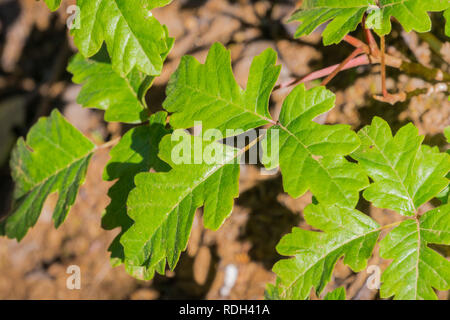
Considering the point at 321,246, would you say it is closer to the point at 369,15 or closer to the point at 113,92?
the point at 369,15

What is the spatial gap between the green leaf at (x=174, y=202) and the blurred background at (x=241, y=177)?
1.91ft

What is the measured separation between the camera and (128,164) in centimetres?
163

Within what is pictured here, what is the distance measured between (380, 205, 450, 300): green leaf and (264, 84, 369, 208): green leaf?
0.26 metres

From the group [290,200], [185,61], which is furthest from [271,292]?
[185,61]

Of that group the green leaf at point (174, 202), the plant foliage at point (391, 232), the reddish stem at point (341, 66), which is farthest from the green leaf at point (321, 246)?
the reddish stem at point (341, 66)

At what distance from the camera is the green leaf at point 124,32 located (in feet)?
4.00

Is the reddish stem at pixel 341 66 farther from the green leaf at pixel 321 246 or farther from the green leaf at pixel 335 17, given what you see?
the green leaf at pixel 321 246

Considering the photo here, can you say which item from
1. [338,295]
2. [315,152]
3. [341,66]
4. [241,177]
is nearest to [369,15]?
[341,66]

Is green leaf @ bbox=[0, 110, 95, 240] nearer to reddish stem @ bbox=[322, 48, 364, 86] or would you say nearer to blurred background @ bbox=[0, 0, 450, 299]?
blurred background @ bbox=[0, 0, 450, 299]

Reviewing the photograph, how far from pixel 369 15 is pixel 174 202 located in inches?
31.4

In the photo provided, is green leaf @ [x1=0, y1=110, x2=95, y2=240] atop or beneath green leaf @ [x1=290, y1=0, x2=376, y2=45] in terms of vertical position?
beneath

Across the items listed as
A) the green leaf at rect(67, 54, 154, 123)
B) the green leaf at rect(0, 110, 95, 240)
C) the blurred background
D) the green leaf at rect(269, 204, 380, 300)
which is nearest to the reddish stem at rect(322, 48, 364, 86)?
the blurred background

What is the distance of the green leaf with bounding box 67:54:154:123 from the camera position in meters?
1.72

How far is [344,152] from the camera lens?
1.22 m
